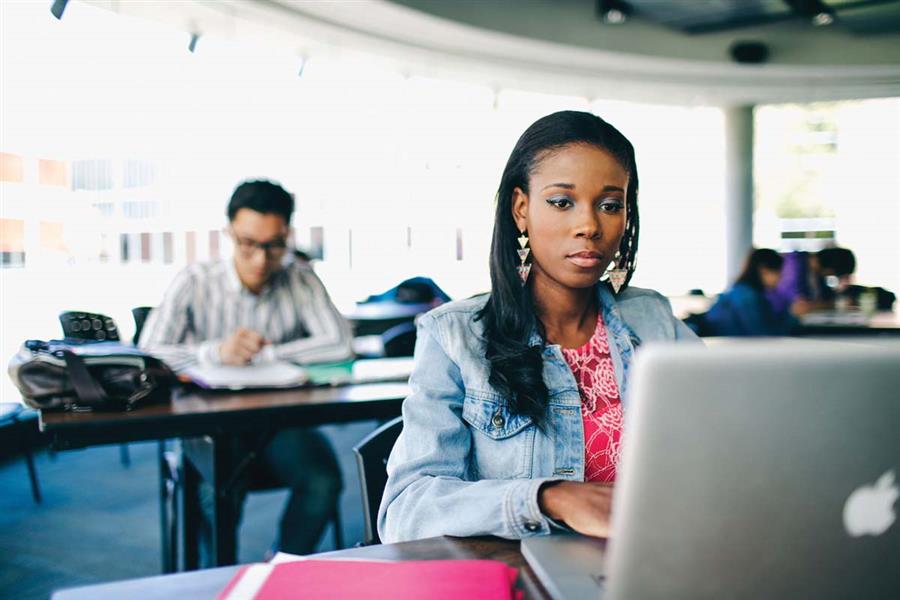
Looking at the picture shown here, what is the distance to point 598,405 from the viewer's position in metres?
1.30

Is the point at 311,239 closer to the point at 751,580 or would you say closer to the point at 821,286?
the point at 821,286

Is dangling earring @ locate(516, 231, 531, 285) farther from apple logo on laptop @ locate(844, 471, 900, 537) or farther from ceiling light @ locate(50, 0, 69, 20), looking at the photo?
ceiling light @ locate(50, 0, 69, 20)

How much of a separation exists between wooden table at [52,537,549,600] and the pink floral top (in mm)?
317

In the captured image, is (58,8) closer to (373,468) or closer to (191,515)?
(191,515)

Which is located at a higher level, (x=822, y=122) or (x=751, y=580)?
(x=822, y=122)

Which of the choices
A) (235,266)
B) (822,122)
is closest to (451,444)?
Answer: (235,266)

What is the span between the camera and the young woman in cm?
117

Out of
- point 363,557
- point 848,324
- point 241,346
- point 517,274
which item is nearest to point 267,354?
point 241,346

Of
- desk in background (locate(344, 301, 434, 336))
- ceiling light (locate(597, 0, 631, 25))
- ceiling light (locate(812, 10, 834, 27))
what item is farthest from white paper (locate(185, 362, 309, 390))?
ceiling light (locate(812, 10, 834, 27))

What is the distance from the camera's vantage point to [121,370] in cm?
207

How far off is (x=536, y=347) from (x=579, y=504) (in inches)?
16.1

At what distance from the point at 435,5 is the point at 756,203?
4.77 metres

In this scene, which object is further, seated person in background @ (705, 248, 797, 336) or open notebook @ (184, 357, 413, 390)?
seated person in background @ (705, 248, 797, 336)

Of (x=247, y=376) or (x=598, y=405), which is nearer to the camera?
(x=598, y=405)
